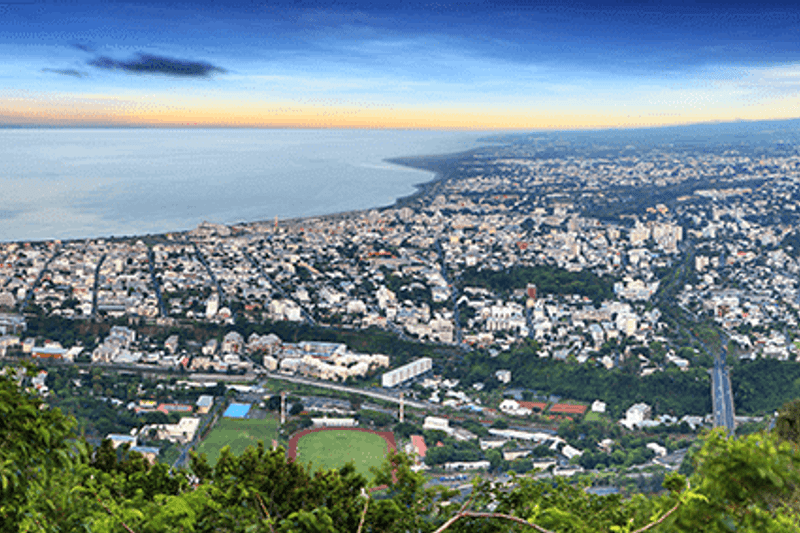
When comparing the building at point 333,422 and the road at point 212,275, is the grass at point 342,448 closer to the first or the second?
the building at point 333,422

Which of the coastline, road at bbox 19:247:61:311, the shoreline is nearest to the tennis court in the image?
road at bbox 19:247:61:311

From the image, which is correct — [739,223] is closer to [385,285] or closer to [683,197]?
[683,197]

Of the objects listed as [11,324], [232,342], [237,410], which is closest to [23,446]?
[237,410]

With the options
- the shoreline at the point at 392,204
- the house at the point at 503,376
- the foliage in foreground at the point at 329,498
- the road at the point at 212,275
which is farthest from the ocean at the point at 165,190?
the foliage in foreground at the point at 329,498

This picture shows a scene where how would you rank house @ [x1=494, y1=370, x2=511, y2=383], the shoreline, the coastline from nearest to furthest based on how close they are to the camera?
1. house @ [x1=494, y1=370, x2=511, y2=383]
2. the shoreline
3. the coastline

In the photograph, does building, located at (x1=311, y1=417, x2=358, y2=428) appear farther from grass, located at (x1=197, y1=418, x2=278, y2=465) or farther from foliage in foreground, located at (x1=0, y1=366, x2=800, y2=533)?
foliage in foreground, located at (x1=0, y1=366, x2=800, y2=533)

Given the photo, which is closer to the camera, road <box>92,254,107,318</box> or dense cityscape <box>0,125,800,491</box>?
dense cityscape <box>0,125,800,491</box>

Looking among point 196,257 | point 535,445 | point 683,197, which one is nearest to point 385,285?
point 196,257
